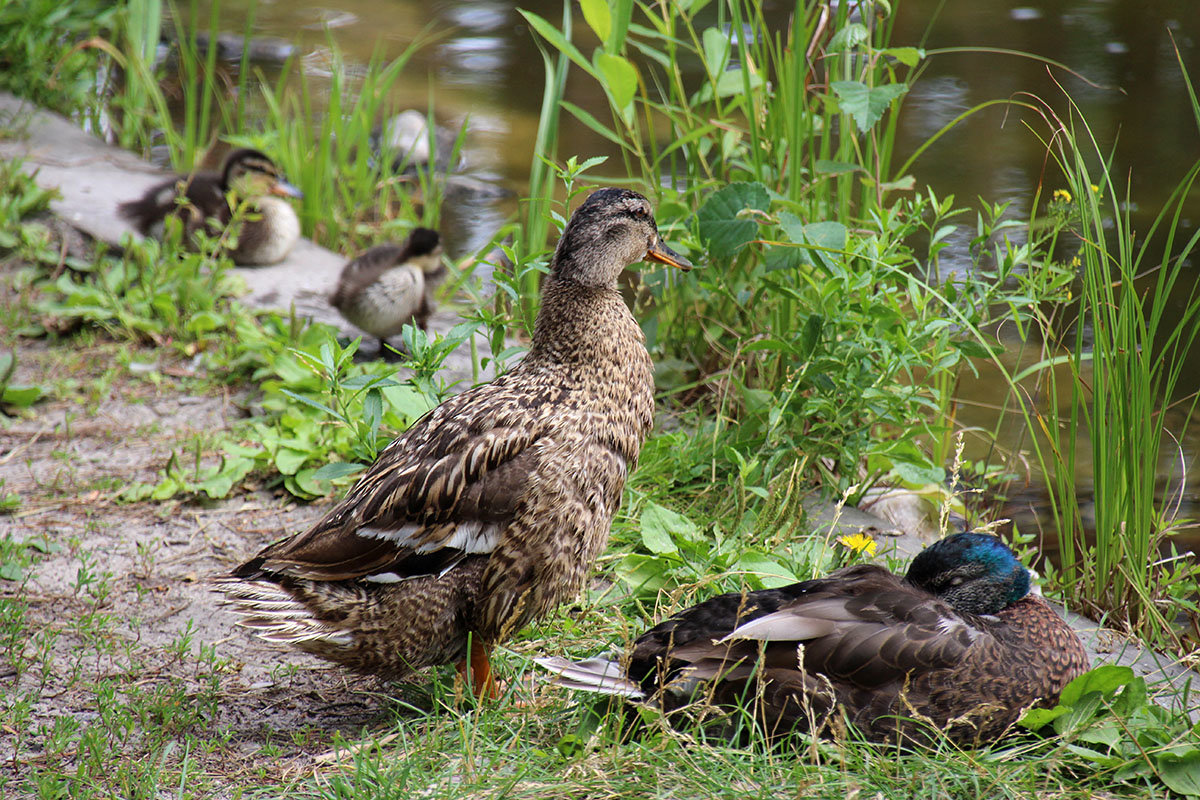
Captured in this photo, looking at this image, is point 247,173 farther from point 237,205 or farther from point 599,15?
point 599,15

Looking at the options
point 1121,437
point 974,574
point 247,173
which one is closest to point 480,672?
point 974,574

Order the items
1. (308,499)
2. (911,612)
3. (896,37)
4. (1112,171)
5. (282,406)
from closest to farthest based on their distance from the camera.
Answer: (911,612) → (308,499) → (282,406) → (1112,171) → (896,37)

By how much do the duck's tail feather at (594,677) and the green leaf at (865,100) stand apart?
5.33 ft

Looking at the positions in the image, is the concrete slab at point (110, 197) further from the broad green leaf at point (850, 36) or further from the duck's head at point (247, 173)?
the broad green leaf at point (850, 36)

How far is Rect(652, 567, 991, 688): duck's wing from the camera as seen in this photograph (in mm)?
2512

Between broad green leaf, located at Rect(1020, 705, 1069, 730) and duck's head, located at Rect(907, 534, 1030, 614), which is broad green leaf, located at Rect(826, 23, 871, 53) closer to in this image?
duck's head, located at Rect(907, 534, 1030, 614)

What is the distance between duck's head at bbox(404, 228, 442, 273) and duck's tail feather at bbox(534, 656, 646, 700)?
2.74 metres

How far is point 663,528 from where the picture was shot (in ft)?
11.1

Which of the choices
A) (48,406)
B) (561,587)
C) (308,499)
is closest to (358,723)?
(561,587)

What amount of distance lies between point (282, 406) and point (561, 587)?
72.7 inches

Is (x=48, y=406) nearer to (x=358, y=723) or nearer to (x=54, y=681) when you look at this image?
(x=54, y=681)

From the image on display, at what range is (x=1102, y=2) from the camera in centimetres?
823

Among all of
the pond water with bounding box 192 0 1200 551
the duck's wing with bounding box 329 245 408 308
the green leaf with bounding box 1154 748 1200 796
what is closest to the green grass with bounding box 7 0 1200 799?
the green leaf with bounding box 1154 748 1200 796

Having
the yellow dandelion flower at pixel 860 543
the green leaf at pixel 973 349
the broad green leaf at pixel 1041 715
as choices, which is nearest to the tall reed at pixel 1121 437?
the green leaf at pixel 973 349
